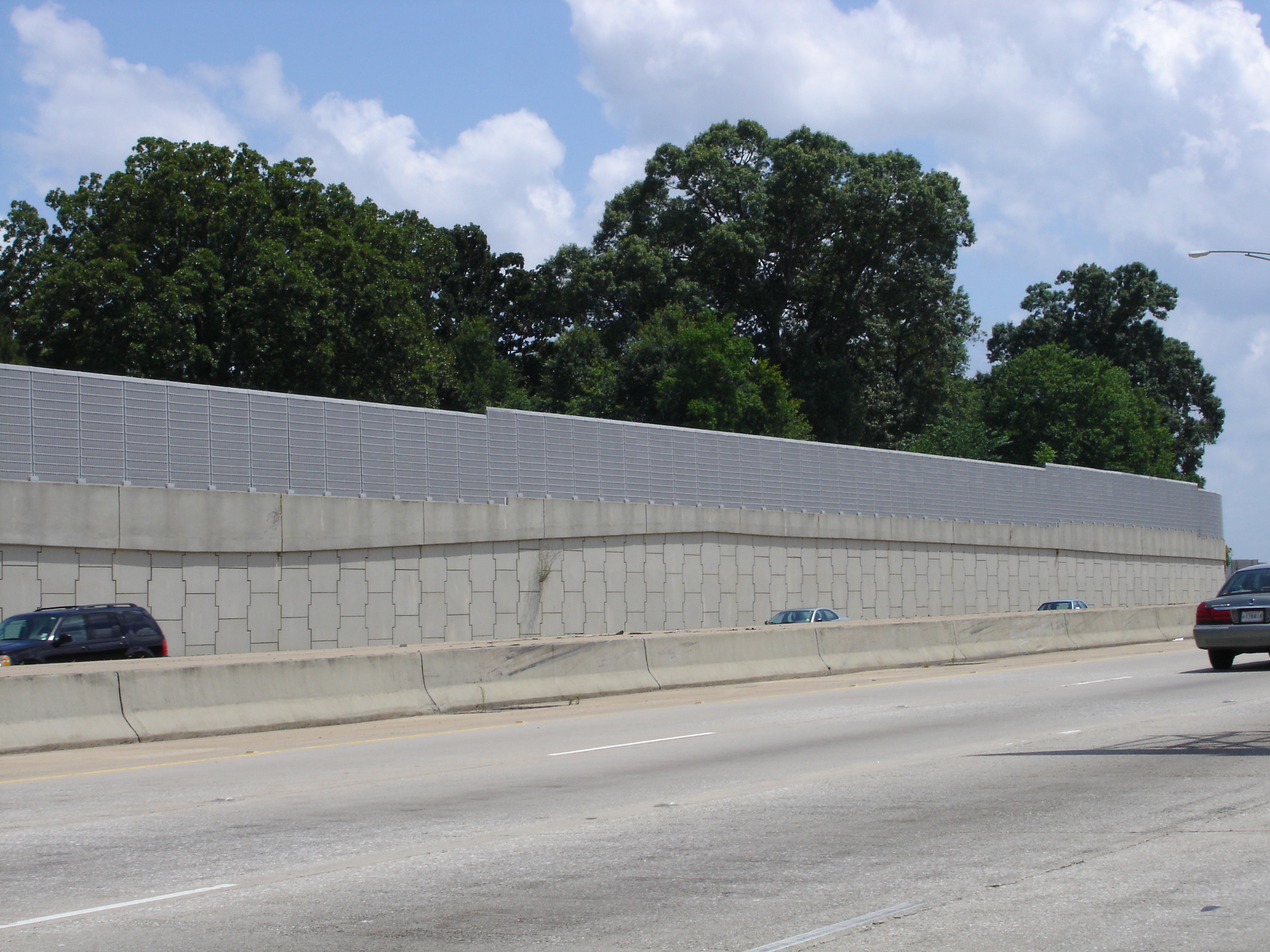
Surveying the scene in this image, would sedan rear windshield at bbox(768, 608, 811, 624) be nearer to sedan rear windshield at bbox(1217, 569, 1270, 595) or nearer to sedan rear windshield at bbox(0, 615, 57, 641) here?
sedan rear windshield at bbox(1217, 569, 1270, 595)

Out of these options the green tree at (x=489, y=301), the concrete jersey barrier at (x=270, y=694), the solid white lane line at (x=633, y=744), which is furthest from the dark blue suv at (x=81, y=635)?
the green tree at (x=489, y=301)

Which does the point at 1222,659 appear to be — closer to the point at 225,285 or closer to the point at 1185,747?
the point at 1185,747

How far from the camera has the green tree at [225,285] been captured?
42.8m

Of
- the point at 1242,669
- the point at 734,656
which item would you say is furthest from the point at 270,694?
the point at 1242,669

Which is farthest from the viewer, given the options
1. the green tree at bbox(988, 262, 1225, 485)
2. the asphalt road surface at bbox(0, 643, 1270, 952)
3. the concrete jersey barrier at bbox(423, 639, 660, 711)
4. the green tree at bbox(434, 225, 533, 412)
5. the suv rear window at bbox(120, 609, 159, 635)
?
the green tree at bbox(988, 262, 1225, 485)

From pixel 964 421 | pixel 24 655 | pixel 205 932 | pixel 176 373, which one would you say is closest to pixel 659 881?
pixel 205 932

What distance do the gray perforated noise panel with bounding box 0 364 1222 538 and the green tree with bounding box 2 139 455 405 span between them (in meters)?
14.5

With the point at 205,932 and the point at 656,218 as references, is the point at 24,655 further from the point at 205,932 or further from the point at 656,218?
the point at 656,218

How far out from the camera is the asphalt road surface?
6543 millimetres

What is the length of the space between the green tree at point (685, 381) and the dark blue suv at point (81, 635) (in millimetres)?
34298

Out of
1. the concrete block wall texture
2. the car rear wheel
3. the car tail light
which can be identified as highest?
the concrete block wall texture

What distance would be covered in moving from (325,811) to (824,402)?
60.4 meters

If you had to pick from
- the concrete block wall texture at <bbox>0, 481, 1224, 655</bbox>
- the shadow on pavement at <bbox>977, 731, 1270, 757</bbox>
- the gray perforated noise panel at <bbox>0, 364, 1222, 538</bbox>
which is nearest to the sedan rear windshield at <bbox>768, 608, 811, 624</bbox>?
the concrete block wall texture at <bbox>0, 481, 1224, 655</bbox>

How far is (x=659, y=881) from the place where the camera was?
756 centimetres
